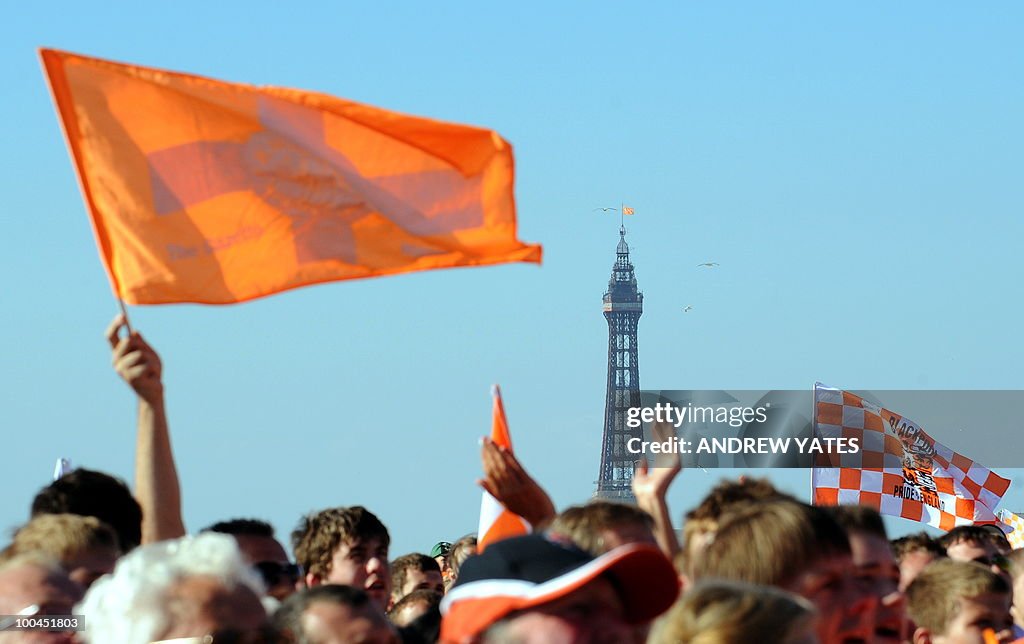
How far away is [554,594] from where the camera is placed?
420 cm

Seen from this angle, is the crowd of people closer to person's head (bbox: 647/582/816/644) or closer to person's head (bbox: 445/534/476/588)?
person's head (bbox: 647/582/816/644)

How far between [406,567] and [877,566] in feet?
16.8

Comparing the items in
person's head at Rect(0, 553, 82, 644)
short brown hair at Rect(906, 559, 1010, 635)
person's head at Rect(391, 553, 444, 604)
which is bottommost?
person's head at Rect(391, 553, 444, 604)

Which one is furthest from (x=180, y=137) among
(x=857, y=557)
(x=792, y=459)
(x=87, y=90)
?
(x=792, y=459)

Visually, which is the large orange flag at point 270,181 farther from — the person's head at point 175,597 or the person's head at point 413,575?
the person's head at point 175,597

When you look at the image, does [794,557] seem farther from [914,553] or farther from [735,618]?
[914,553]

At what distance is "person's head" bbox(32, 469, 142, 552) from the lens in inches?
242

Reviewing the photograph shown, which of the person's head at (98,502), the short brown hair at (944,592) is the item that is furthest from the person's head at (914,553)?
the person's head at (98,502)

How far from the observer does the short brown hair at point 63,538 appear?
17.5ft

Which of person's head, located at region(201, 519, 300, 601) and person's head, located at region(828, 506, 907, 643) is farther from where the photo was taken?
person's head, located at region(201, 519, 300, 601)

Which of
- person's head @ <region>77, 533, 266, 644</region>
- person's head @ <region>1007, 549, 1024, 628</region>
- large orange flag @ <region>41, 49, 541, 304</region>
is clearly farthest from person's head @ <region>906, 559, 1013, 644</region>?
person's head @ <region>77, 533, 266, 644</region>

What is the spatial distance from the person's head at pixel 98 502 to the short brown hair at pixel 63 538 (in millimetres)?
526

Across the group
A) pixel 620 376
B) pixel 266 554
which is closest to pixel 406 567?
pixel 266 554

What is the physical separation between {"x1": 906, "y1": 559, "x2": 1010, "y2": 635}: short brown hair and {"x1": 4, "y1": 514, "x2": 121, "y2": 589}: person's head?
12.7 ft
